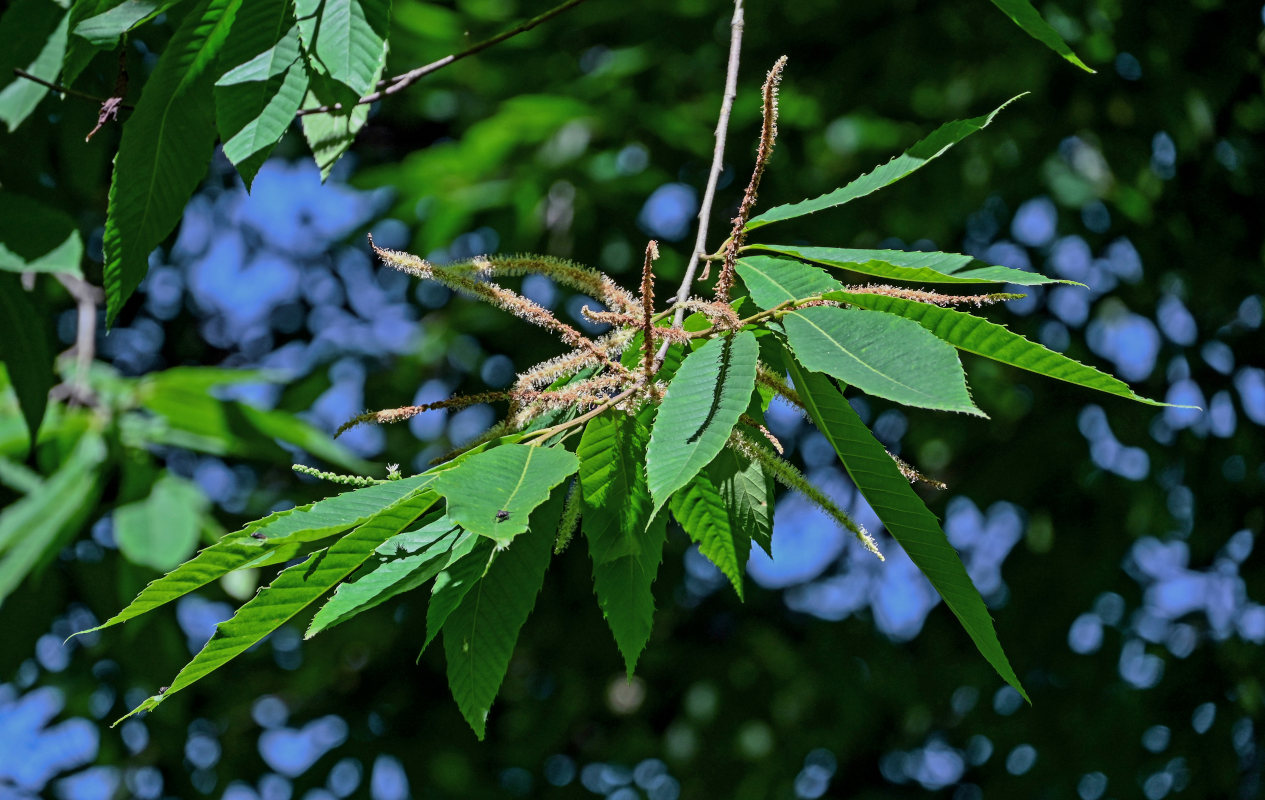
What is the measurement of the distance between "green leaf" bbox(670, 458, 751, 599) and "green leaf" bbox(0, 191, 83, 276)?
89 cm

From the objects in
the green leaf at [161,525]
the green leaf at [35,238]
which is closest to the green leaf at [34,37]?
the green leaf at [35,238]

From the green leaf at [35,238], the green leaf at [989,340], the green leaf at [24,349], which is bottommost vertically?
the green leaf at [24,349]

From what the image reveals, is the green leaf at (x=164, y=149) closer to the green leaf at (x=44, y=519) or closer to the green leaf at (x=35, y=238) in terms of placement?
the green leaf at (x=35, y=238)

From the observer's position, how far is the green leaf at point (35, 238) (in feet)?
4.39

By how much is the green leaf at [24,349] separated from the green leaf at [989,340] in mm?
1173

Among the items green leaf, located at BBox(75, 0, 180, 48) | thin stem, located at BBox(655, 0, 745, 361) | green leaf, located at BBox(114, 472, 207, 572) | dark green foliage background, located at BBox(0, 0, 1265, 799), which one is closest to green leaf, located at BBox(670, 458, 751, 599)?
thin stem, located at BBox(655, 0, 745, 361)

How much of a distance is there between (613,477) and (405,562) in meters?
0.19

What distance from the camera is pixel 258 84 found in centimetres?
102

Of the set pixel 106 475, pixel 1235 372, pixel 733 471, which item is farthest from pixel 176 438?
pixel 1235 372

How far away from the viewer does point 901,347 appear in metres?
0.76

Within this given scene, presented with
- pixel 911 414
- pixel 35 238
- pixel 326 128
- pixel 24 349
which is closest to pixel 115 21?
pixel 326 128

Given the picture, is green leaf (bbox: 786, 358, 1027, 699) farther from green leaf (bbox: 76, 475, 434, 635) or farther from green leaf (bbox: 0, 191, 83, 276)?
green leaf (bbox: 0, 191, 83, 276)

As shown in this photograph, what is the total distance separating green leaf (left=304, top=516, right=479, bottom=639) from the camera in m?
0.71

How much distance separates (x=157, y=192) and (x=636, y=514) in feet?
1.93
